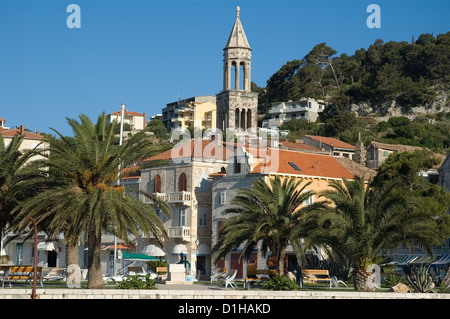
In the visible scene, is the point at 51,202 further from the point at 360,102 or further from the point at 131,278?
the point at 360,102

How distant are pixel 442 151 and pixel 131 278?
215 feet

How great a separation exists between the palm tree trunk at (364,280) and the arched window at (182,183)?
26486mm

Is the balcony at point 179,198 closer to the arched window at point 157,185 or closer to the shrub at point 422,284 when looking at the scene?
the arched window at point 157,185

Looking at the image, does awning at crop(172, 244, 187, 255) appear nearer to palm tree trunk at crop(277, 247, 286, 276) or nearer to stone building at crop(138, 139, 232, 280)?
stone building at crop(138, 139, 232, 280)

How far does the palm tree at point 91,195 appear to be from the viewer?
108ft

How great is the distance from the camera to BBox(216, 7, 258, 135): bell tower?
91.0 m

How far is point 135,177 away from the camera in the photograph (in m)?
66.6

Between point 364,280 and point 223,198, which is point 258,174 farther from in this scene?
point 364,280

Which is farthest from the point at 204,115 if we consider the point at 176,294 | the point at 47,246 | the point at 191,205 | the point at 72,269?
the point at 176,294

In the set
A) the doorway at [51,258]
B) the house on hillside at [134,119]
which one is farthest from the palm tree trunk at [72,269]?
the house on hillside at [134,119]

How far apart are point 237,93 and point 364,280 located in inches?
2378

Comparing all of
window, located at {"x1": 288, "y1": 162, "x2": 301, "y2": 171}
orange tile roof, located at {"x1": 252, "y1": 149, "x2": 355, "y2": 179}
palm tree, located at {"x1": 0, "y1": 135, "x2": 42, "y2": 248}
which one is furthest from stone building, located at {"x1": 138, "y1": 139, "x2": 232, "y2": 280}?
palm tree, located at {"x1": 0, "y1": 135, "x2": 42, "y2": 248}

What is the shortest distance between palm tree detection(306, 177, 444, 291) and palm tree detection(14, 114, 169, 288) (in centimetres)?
785

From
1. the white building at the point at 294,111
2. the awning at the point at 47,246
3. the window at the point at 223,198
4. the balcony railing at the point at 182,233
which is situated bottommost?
the awning at the point at 47,246
